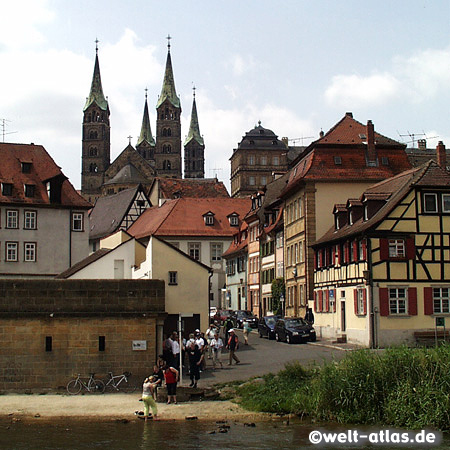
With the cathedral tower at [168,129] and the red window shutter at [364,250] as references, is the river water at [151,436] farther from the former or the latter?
the cathedral tower at [168,129]

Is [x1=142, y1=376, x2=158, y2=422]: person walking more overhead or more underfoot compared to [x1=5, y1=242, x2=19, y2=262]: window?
more underfoot

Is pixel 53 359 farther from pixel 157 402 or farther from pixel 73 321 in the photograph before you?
pixel 157 402

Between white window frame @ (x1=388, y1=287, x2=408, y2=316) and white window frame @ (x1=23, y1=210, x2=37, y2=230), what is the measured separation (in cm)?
2963

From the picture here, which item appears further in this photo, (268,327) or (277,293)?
(277,293)

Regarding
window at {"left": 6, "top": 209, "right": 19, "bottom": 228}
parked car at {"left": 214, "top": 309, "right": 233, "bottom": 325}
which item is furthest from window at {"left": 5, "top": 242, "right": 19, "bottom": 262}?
parked car at {"left": 214, "top": 309, "right": 233, "bottom": 325}

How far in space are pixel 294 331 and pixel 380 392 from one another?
1838 centimetres

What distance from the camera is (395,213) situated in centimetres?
4072

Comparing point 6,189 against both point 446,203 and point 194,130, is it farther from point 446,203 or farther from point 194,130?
point 194,130

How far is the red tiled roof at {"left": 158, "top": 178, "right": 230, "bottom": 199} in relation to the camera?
105 metres

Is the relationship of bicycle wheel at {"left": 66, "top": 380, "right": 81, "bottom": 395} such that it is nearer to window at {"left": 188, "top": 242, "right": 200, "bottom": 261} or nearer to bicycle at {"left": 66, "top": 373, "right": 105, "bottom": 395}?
bicycle at {"left": 66, "top": 373, "right": 105, "bottom": 395}

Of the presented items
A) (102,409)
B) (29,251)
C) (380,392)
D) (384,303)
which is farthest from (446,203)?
(29,251)

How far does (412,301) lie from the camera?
40406 mm

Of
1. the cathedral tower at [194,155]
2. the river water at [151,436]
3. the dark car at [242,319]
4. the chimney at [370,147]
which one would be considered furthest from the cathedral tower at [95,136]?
the river water at [151,436]

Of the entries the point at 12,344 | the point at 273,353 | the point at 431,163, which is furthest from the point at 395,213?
the point at 12,344
